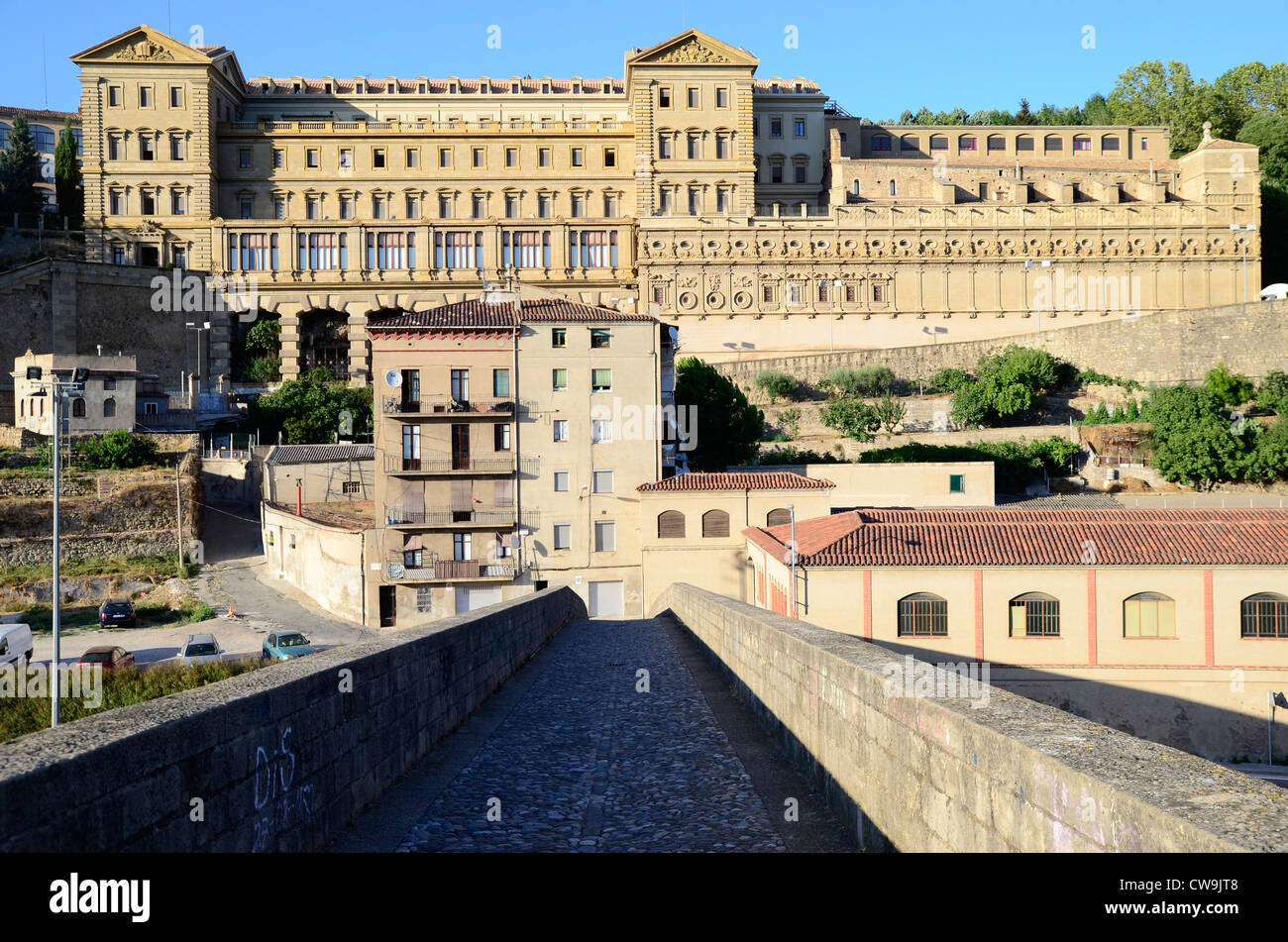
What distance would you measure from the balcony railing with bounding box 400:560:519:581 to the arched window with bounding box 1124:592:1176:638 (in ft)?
71.1

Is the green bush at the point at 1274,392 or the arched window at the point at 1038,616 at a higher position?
the green bush at the point at 1274,392

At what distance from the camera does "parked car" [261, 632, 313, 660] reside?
3244 cm

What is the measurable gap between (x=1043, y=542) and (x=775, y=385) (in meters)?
33.8

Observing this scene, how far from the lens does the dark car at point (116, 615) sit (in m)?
40.4

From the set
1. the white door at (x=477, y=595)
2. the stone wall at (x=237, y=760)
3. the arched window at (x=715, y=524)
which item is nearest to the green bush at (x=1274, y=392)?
the arched window at (x=715, y=524)

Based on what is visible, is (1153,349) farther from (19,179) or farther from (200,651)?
(19,179)

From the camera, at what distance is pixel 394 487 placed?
43375mm

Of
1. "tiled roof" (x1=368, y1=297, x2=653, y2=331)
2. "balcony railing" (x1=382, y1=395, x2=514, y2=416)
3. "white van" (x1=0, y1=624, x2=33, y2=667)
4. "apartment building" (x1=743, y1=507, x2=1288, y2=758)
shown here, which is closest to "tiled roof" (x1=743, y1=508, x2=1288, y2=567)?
"apartment building" (x1=743, y1=507, x2=1288, y2=758)

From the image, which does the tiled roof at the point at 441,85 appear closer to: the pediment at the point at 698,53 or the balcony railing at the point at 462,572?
the pediment at the point at 698,53

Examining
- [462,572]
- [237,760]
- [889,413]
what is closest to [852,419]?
[889,413]

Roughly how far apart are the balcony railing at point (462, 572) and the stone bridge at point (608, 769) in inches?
1124

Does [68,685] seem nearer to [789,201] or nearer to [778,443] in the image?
[778,443]

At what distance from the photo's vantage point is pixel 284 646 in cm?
3288

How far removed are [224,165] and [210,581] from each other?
39.8 m
